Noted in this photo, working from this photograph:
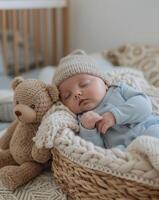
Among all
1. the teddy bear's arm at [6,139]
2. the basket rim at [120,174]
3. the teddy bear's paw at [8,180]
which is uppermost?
the basket rim at [120,174]

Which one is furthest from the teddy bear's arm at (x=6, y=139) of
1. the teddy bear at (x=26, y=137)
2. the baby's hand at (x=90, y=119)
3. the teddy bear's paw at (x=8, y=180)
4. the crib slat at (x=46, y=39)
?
the crib slat at (x=46, y=39)

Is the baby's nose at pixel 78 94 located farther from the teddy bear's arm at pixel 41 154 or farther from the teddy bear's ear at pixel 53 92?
the teddy bear's arm at pixel 41 154

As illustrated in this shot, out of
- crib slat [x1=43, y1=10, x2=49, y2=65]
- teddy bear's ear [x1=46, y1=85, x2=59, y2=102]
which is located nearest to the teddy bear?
teddy bear's ear [x1=46, y1=85, x2=59, y2=102]

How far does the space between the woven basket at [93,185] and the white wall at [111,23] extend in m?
1.22

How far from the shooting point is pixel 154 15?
1.81 meters

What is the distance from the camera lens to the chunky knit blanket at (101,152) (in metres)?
0.68

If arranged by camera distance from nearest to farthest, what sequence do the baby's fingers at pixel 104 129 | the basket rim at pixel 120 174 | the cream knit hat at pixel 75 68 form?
the basket rim at pixel 120 174 → the baby's fingers at pixel 104 129 → the cream knit hat at pixel 75 68

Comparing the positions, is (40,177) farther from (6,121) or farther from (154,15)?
(154,15)

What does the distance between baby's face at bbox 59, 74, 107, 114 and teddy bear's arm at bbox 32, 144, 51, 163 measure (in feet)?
0.48

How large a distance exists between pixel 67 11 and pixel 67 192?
1.54 m

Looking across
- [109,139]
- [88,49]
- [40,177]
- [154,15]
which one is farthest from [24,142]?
[88,49]

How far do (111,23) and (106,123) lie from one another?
1273 mm

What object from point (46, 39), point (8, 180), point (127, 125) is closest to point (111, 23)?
point (46, 39)

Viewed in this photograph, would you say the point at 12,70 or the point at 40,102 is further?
the point at 12,70
